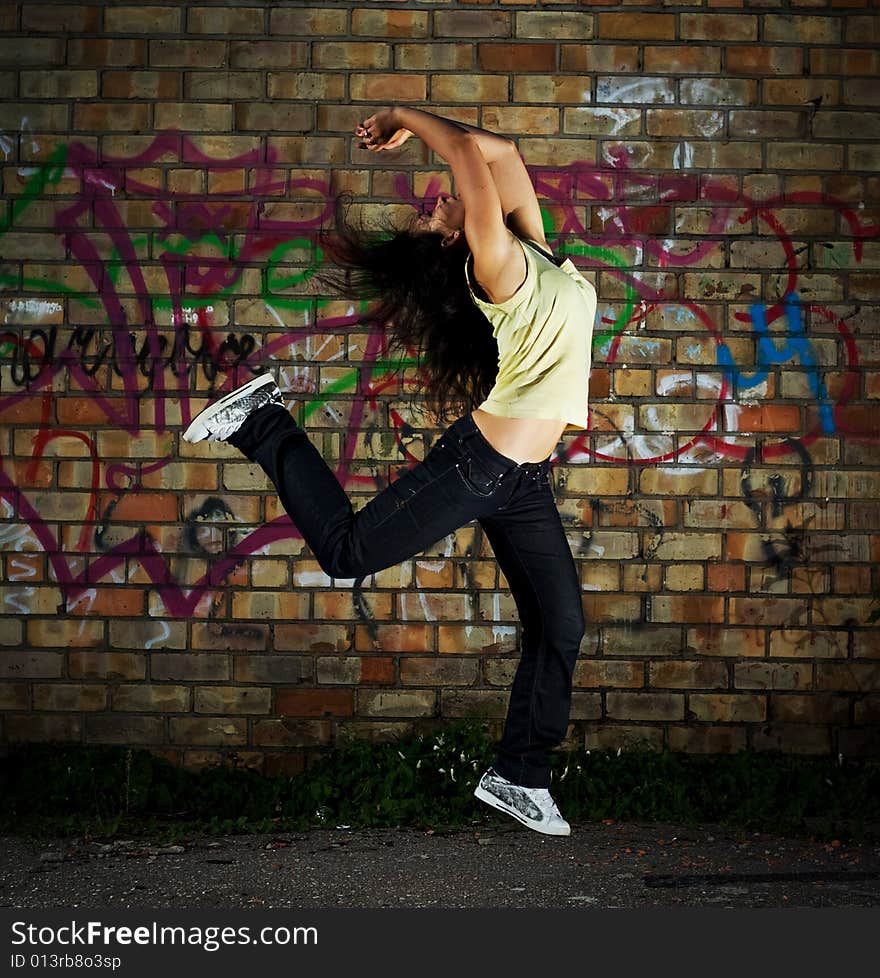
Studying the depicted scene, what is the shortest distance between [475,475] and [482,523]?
342mm

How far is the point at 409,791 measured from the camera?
4.30m

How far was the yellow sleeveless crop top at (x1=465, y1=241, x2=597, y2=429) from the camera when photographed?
3.17 metres

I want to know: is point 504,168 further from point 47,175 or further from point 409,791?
point 409,791

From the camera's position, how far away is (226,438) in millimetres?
3510

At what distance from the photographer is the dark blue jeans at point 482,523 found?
125 inches

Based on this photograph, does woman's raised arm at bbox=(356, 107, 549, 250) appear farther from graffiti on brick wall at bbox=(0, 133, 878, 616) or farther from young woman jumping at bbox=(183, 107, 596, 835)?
graffiti on brick wall at bbox=(0, 133, 878, 616)

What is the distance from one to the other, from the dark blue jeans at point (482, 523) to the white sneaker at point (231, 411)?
3cm

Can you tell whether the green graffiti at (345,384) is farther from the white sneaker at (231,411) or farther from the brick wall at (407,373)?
the white sneaker at (231,411)

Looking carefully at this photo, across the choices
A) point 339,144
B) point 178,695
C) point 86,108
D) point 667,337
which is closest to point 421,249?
point 339,144

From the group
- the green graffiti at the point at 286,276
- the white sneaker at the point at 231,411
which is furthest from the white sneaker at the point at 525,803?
the green graffiti at the point at 286,276

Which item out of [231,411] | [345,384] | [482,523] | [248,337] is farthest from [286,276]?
[482,523]

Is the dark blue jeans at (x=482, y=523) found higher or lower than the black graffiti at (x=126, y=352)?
lower

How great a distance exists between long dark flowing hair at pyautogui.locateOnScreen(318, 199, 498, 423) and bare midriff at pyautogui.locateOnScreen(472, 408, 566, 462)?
75 centimetres

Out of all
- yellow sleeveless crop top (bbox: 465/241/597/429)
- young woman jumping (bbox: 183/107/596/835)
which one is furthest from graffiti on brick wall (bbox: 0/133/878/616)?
yellow sleeveless crop top (bbox: 465/241/597/429)
